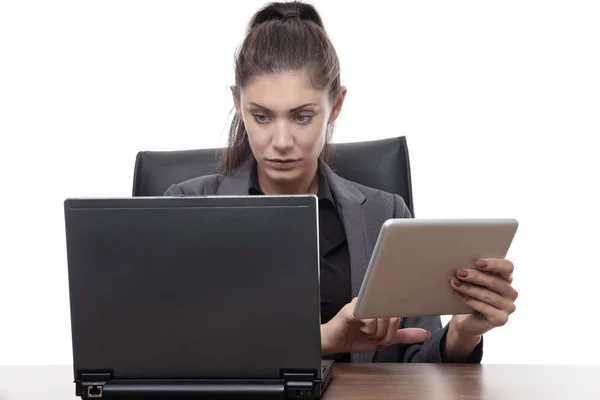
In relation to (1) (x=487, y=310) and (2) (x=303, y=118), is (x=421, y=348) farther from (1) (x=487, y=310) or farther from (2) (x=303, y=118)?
(2) (x=303, y=118)

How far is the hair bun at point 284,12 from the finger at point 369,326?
2.56ft

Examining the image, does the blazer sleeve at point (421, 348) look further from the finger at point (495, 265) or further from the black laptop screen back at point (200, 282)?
the black laptop screen back at point (200, 282)

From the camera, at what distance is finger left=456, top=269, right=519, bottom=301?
1249mm

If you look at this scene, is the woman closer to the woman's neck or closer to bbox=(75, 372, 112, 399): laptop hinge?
the woman's neck

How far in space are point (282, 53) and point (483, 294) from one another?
0.70m

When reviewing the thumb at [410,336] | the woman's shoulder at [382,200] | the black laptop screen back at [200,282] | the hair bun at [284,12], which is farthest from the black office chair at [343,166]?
the black laptop screen back at [200,282]

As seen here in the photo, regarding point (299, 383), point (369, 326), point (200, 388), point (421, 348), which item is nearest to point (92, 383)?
point (200, 388)

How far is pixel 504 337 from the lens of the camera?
2838 millimetres

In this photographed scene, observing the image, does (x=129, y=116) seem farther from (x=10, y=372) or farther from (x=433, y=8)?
(x=10, y=372)

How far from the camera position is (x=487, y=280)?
126cm

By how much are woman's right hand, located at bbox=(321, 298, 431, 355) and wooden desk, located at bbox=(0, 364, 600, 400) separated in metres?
0.05

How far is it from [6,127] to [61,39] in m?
0.35

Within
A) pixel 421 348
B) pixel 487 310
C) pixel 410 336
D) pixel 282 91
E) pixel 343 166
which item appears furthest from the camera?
pixel 343 166

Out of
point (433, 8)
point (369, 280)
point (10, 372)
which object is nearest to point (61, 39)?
Answer: point (433, 8)
